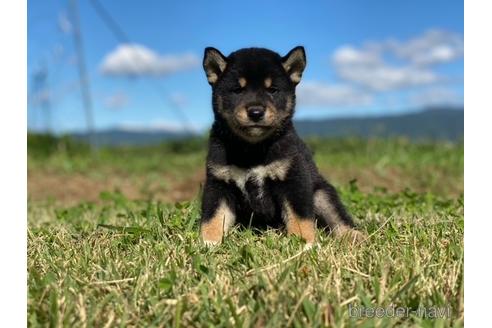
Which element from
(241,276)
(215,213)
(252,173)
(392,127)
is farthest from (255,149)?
(392,127)

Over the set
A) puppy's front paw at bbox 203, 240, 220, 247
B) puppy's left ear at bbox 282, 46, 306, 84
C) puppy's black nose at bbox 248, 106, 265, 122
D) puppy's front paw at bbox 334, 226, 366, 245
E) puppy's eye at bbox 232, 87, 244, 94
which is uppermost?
puppy's left ear at bbox 282, 46, 306, 84

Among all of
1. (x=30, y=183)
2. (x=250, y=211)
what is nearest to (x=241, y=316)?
(x=250, y=211)

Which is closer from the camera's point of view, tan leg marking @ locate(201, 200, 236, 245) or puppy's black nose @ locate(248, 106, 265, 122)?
puppy's black nose @ locate(248, 106, 265, 122)

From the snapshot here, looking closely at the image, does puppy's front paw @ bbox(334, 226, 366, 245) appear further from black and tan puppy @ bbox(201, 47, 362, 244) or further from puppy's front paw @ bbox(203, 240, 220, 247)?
puppy's front paw @ bbox(203, 240, 220, 247)

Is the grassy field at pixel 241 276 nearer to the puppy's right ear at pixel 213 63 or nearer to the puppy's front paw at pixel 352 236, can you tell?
the puppy's front paw at pixel 352 236

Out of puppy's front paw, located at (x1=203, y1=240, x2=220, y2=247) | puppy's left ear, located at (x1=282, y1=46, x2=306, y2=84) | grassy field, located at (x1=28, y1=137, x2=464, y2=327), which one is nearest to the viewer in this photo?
grassy field, located at (x1=28, y1=137, x2=464, y2=327)

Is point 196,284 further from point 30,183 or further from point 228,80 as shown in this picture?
point 30,183

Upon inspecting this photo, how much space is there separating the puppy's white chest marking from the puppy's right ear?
561 mm

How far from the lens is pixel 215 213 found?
389cm

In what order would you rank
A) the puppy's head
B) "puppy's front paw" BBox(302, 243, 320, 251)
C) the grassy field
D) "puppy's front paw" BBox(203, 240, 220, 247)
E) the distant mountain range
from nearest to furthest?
the grassy field < "puppy's front paw" BBox(302, 243, 320, 251) < "puppy's front paw" BBox(203, 240, 220, 247) < the puppy's head < the distant mountain range

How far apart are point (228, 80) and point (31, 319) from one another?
1860 millimetres

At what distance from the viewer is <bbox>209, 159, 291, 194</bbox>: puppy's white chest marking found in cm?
388

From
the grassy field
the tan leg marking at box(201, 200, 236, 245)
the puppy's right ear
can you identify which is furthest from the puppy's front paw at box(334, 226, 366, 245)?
the puppy's right ear
